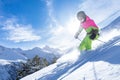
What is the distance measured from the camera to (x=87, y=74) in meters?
6.48

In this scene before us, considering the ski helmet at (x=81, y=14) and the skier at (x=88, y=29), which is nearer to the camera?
the ski helmet at (x=81, y=14)

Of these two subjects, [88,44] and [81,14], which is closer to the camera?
[81,14]

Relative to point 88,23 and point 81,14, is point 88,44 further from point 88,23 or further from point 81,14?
point 81,14

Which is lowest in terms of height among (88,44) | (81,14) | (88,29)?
(88,44)

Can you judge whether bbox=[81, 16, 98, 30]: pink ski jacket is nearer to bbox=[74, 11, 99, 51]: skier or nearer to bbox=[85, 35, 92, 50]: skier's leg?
bbox=[74, 11, 99, 51]: skier

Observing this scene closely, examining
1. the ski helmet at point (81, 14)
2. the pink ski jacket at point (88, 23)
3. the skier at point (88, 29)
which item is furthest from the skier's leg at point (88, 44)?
the ski helmet at point (81, 14)

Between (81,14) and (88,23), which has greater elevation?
(81,14)

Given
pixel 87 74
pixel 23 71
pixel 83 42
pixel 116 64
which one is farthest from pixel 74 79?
pixel 23 71

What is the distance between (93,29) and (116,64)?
5.36m

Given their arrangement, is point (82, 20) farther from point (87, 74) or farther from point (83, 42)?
point (87, 74)

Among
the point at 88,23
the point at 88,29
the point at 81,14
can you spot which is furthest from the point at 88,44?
the point at 81,14

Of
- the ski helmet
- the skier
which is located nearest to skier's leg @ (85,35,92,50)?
the skier

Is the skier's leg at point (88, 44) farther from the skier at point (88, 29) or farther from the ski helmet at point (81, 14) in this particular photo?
the ski helmet at point (81, 14)

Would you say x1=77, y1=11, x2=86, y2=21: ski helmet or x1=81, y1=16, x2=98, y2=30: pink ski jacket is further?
x1=81, y1=16, x2=98, y2=30: pink ski jacket
